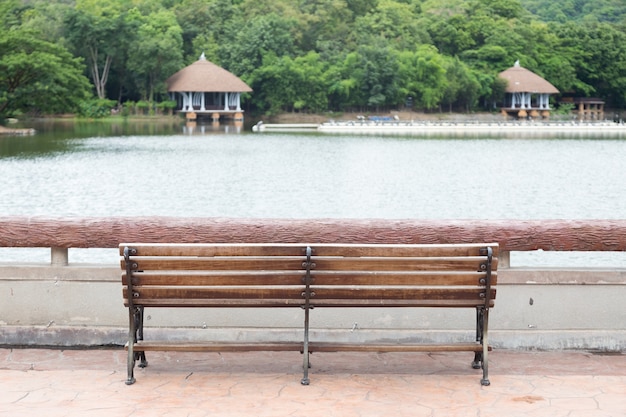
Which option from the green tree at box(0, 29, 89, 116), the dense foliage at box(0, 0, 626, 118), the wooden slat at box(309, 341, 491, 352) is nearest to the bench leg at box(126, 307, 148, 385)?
the wooden slat at box(309, 341, 491, 352)

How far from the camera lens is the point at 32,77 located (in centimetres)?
4569

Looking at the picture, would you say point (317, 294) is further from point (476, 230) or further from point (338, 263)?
point (476, 230)

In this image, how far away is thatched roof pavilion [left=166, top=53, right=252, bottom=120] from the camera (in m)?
63.3

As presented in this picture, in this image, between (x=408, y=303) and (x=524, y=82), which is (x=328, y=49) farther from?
(x=408, y=303)

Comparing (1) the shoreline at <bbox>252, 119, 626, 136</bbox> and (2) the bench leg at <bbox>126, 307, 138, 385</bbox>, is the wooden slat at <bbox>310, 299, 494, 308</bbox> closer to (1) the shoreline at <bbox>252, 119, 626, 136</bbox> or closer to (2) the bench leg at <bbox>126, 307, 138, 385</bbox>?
(2) the bench leg at <bbox>126, 307, 138, 385</bbox>

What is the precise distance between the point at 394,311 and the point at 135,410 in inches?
57.9

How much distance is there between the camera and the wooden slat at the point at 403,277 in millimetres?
4129

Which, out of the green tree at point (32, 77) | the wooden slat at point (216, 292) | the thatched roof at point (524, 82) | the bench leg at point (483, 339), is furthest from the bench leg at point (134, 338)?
the thatched roof at point (524, 82)

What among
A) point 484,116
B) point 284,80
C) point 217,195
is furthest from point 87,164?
point 484,116

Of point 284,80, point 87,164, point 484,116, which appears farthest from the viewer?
point 484,116

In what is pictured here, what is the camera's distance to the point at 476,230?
478 cm

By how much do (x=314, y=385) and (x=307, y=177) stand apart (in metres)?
29.2

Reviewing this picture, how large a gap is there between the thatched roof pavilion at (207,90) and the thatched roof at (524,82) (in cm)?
1927

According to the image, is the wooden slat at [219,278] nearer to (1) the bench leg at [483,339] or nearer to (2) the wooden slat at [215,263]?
(2) the wooden slat at [215,263]
